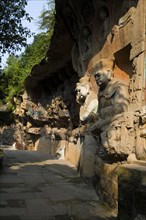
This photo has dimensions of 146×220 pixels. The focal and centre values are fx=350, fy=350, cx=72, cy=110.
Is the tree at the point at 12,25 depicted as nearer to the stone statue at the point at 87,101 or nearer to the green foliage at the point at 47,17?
the stone statue at the point at 87,101

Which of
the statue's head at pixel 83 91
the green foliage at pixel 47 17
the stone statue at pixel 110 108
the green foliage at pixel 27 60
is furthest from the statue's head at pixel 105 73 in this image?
the green foliage at pixel 47 17

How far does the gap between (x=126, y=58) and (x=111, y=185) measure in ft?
8.86

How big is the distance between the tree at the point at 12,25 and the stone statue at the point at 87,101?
116 inches

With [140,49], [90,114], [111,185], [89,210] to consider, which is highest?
[140,49]

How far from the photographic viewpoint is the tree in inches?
395

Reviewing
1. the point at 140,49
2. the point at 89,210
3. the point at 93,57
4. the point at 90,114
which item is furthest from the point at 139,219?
the point at 93,57

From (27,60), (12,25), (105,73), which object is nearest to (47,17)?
(27,60)

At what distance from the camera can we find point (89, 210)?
5.47m

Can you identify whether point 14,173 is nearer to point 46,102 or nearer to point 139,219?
point 139,219

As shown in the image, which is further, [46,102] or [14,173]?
[46,102]

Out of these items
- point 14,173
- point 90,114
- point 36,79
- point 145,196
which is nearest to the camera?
point 145,196

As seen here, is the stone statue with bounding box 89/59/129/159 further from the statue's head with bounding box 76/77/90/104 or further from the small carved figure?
the statue's head with bounding box 76/77/90/104

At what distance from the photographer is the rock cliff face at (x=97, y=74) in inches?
221

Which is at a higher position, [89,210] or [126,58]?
[126,58]
